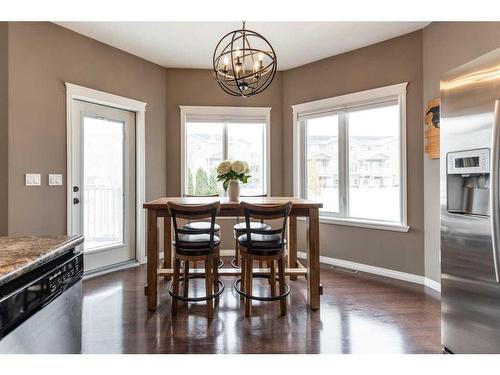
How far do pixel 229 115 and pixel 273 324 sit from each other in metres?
3.07

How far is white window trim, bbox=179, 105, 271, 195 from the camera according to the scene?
4.34 meters

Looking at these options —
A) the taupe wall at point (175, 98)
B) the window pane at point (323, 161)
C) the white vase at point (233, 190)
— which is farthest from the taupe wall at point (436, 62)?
the white vase at point (233, 190)

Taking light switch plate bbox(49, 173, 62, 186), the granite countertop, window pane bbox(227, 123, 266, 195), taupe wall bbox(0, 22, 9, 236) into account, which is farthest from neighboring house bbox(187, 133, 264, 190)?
the granite countertop

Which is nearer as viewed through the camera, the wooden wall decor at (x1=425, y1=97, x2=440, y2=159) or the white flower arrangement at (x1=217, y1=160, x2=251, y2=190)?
the white flower arrangement at (x1=217, y1=160, x2=251, y2=190)

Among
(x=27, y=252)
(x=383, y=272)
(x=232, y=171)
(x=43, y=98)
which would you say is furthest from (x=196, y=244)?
(x=383, y=272)

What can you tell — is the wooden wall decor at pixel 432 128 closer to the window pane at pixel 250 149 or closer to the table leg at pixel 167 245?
the window pane at pixel 250 149

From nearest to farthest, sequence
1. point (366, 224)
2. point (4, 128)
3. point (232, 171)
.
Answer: point (4, 128) < point (232, 171) < point (366, 224)

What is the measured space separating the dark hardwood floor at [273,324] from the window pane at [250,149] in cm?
176

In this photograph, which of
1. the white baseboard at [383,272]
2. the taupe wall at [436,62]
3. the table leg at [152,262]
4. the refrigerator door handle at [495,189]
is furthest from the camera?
the white baseboard at [383,272]

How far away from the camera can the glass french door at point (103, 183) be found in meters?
3.43

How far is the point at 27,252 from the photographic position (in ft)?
3.78

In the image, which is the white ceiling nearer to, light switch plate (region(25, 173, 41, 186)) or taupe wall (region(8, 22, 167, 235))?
taupe wall (region(8, 22, 167, 235))

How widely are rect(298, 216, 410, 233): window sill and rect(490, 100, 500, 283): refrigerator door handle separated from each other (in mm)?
1992

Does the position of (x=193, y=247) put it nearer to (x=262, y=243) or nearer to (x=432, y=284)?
(x=262, y=243)
